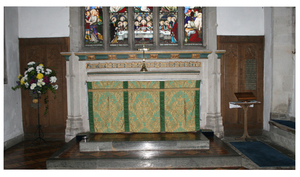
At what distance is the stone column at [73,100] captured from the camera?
5.18m


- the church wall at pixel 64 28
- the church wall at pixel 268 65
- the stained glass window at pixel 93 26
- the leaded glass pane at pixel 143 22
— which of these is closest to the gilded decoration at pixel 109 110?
the stained glass window at pixel 93 26

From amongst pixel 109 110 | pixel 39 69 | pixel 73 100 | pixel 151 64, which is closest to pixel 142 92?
pixel 151 64

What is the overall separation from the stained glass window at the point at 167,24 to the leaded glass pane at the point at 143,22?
27 centimetres

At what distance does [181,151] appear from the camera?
13.0ft

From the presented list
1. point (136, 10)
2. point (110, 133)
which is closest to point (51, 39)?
point (136, 10)

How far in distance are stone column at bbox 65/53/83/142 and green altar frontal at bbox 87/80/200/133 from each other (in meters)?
0.42

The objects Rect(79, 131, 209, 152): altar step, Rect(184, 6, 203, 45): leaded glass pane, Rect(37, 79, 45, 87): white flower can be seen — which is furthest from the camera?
Rect(184, 6, 203, 45): leaded glass pane

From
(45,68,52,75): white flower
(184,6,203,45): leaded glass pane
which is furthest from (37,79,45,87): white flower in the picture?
(184,6,203,45): leaded glass pane

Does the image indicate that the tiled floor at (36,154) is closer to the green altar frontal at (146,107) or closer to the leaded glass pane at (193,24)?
the green altar frontal at (146,107)

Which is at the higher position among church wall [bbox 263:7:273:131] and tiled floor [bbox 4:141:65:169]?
church wall [bbox 263:7:273:131]

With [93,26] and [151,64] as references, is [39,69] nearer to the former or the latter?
[93,26]

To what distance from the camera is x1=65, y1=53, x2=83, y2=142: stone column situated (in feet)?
17.0

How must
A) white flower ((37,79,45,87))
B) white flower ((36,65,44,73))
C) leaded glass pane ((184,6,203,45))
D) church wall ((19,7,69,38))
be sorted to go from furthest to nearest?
leaded glass pane ((184,6,203,45)) < church wall ((19,7,69,38)) < white flower ((36,65,44,73)) < white flower ((37,79,45,87))

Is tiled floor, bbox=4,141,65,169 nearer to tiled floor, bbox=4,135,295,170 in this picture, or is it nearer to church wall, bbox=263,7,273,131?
tiled floor, bbox=4,135,295,170
